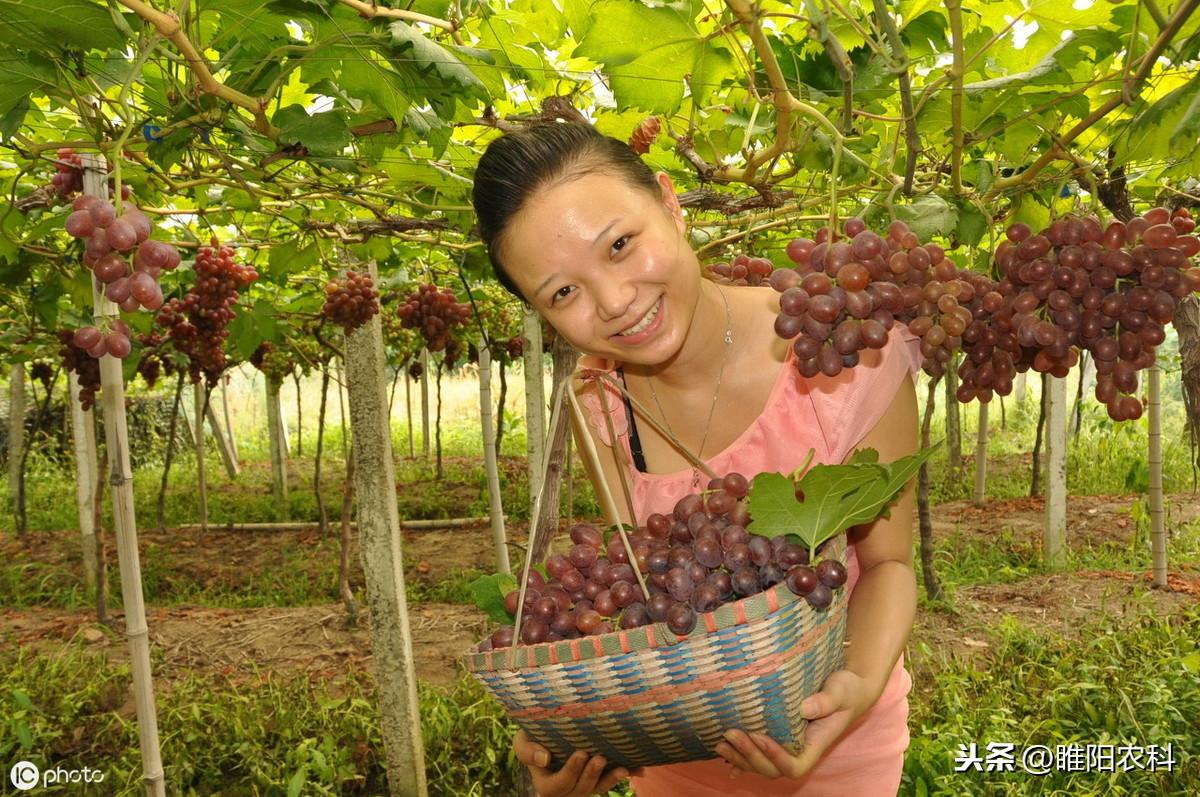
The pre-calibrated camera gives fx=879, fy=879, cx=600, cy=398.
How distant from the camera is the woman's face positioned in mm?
1403

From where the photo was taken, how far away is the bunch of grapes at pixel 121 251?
143 centimetres

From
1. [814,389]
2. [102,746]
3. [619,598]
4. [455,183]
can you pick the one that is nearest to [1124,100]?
[814,389]

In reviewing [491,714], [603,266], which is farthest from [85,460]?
[603,266]

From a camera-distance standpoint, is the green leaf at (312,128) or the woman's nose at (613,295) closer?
the woman's nose at (613,295)

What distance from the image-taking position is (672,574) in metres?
1.24

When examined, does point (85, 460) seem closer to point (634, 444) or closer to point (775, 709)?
point (634, 444)

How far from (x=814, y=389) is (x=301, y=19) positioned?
1.10 meters

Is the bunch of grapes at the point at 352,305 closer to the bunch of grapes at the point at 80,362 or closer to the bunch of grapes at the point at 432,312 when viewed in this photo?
the bunch of grapes at the point at 432,312

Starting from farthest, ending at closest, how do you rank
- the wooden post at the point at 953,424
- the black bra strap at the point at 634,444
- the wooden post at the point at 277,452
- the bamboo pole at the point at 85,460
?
1. the wooden post at the point at 277,452
2. the wooden post at the point at 953,424
3. the bamboo pole at the point at 85,460
4. the black bra strap at the point at 634,444

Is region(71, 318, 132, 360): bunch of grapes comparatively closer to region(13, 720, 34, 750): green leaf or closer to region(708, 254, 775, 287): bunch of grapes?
region(708, 254, 775, 287): bunch of grapes

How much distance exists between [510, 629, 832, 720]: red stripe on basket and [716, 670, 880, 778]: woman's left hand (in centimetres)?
13

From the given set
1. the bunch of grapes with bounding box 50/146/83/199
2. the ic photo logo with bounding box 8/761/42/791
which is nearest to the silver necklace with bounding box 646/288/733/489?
the bunch of grapes with bounding box 50/146/83/199

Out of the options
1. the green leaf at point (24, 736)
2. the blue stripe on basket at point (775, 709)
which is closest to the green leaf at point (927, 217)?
the blue stripe on basket at point (775, 709)

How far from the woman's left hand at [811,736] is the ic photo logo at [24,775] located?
14.1 ft
